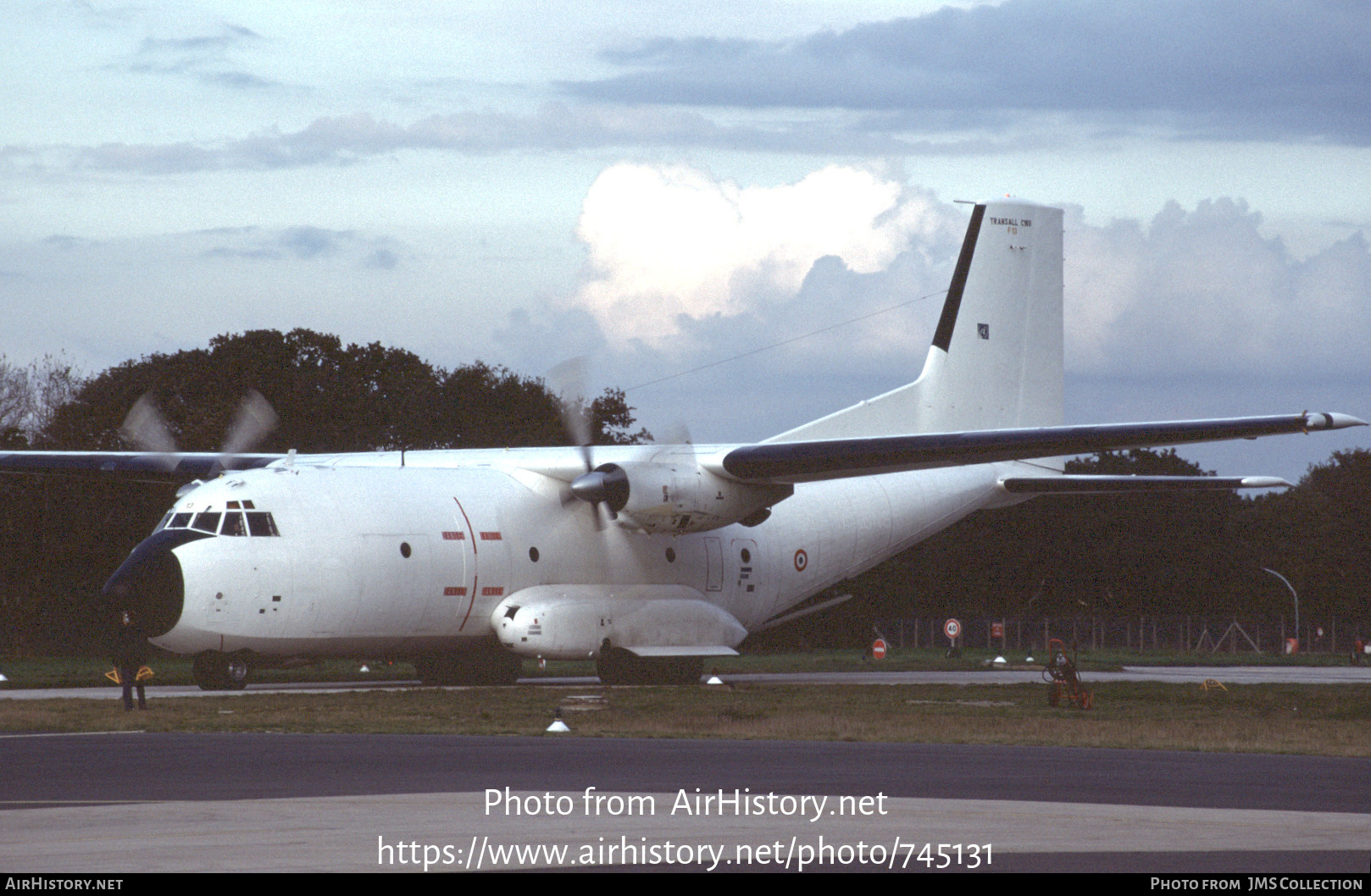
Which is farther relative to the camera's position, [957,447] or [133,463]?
[133,463]

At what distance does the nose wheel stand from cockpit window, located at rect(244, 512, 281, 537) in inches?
68.1

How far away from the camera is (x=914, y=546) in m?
60.5

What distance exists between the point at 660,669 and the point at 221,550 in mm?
7879

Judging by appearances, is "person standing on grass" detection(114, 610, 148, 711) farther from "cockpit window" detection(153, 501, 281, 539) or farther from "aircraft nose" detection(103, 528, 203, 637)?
"cockpit window" detection(153, 501, 281, 539)

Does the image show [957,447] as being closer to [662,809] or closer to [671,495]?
[671,495]

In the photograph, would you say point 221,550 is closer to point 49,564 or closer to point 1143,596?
point 49,564

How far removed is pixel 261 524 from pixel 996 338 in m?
16.2

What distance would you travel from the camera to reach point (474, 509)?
26.9 metres

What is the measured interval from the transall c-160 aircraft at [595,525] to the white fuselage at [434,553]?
0.11 feet

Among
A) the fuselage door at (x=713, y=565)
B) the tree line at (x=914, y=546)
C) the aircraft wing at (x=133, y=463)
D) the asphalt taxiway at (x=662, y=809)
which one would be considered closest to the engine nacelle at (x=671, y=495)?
the fuselage door at (x=713, y=565)

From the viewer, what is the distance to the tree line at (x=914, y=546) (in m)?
57.4

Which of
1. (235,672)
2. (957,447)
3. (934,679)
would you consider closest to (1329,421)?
(957,447)

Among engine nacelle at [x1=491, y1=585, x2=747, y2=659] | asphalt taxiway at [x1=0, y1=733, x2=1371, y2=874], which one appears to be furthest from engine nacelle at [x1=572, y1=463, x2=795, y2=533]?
asphalt taxiway at [x1=0, y1=733, x2=1371, y2=874]

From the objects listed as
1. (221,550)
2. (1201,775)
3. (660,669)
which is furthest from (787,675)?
(1201,775)
